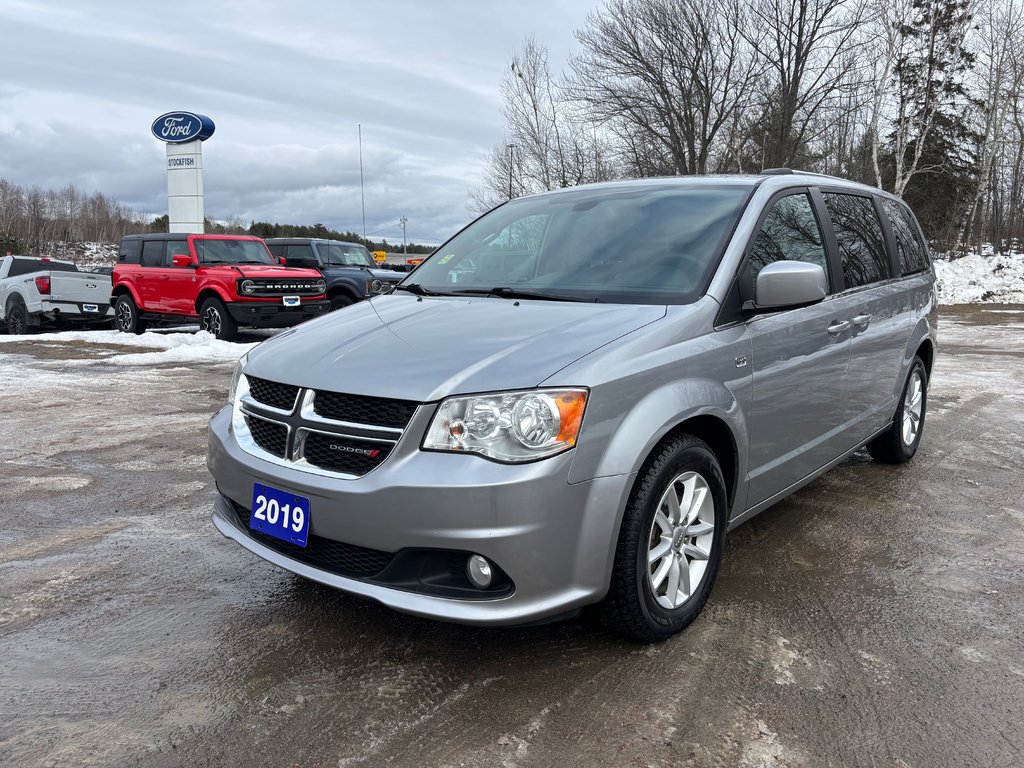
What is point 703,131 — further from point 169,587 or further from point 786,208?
point 169,587

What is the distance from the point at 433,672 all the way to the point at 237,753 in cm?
68

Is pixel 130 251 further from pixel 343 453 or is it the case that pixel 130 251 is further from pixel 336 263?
pixel 343 453

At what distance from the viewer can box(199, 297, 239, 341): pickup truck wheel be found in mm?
13031

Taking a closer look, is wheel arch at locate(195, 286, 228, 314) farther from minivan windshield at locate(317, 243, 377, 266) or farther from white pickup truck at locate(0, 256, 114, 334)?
minivan windshield at locate(317, 243, 377, 266)

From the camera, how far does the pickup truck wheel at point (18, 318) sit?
15414 millimetres

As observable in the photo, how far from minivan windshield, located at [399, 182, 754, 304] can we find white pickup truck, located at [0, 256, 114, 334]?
532 inches

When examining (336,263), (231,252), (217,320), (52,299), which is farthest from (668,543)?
(52,299)

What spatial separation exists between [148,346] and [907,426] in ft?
36.8

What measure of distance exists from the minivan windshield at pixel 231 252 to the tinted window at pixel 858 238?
11.5 metres

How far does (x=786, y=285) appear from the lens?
3076mm

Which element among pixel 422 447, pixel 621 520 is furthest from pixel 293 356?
pixel 621 520

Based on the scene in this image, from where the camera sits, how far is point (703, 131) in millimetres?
26516

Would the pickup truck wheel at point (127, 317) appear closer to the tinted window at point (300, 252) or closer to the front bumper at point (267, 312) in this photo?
the front bumper at point (267, 312)

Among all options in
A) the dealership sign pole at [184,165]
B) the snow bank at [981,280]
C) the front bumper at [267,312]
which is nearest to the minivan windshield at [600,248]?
the front bumper at [267,312]
